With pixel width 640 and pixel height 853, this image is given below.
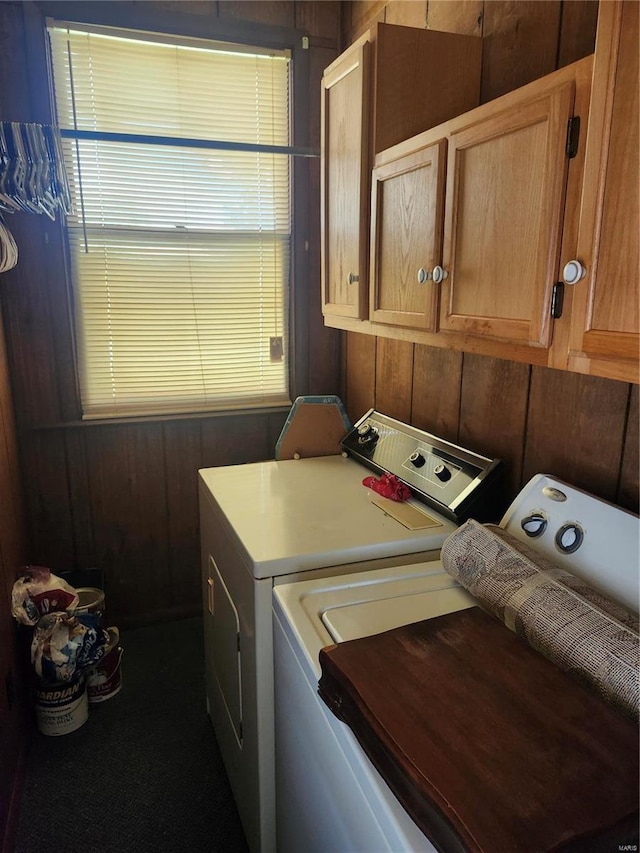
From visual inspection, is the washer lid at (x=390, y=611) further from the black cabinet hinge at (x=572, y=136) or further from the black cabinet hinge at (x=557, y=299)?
the black cabinet hinge at (x=572, y=136)

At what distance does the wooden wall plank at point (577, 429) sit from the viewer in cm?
131

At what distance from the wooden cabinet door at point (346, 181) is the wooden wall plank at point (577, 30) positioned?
0.52 m

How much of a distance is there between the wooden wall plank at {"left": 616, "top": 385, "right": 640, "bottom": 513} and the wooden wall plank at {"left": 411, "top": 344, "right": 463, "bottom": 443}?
24.8 inches


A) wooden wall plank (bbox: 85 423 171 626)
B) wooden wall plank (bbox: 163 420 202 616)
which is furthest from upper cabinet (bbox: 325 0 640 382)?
wooden wall plank (bbox: 85 423 171 626)

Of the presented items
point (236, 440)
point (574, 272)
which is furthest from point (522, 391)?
point (236, 440)

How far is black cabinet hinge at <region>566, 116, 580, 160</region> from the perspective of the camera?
0.96 m

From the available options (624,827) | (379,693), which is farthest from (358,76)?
(624,827)

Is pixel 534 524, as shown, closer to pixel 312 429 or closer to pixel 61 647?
pixel 312 429

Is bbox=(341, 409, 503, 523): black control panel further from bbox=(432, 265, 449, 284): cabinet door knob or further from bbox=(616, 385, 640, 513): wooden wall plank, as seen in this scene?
bbox=(432, 265, 449, 284): cabinet door knob

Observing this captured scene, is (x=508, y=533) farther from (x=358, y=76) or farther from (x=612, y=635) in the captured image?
(x=358, y=76)

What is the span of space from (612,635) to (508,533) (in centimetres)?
41

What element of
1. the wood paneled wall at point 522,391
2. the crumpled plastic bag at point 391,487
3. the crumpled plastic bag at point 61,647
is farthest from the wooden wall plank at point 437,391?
the crumpled plastic bag at point 61,647

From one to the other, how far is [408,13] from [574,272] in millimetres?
1571

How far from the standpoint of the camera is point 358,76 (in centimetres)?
168
